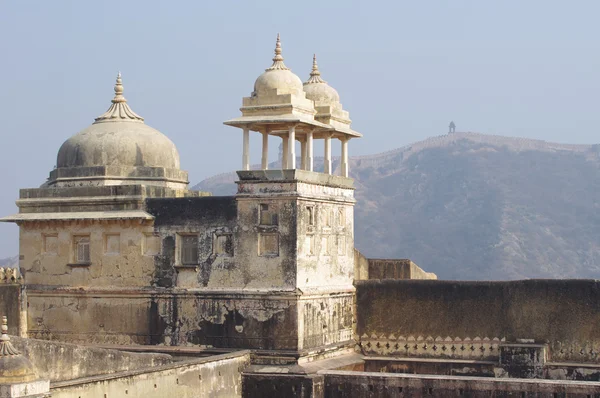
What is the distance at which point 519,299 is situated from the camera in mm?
26844

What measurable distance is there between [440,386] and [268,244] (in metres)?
4.67

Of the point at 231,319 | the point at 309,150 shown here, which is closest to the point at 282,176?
the point at 309,150

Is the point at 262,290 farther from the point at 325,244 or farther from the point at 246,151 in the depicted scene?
the point at 246,151

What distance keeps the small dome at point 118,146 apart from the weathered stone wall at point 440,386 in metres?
6.90

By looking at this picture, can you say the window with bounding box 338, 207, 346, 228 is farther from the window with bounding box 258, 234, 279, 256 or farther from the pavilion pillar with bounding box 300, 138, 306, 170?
the window with bounding box 258, 234, 279, 256

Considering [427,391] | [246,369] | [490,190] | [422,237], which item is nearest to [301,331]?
[246,369]

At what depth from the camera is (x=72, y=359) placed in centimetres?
2298

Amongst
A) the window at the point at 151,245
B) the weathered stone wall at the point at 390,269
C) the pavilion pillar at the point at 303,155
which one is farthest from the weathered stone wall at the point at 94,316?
the weathered stone wall at the point at 390,269

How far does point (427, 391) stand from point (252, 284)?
4.31 m

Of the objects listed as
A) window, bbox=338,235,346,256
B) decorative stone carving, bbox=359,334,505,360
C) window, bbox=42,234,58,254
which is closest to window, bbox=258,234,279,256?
window, bbox=338,235,346,256

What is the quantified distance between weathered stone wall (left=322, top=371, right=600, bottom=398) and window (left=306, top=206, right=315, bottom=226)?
3.22 meters

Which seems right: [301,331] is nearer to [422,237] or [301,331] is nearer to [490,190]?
[422,237]

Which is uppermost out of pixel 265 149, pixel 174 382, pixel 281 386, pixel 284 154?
pixel 265 149

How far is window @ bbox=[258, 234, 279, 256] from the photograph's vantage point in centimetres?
2539
